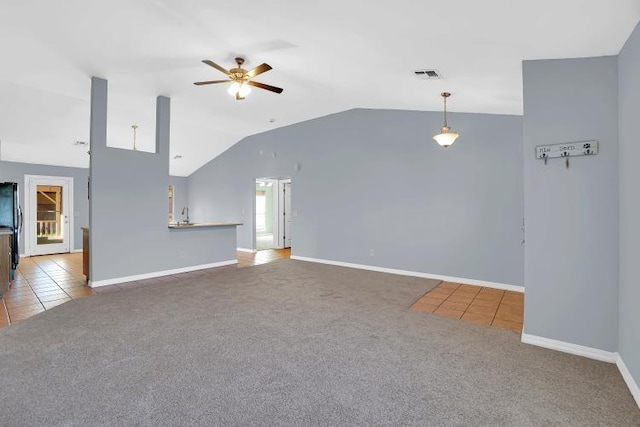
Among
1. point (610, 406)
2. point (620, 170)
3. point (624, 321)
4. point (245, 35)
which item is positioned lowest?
point (610, 406)

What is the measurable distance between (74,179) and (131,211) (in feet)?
15.3

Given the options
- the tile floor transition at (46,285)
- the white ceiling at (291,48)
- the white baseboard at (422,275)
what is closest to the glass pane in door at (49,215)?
the tile floor transition at (46,285)

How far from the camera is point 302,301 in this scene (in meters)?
3.99

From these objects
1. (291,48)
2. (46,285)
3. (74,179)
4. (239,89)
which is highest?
(291,48)

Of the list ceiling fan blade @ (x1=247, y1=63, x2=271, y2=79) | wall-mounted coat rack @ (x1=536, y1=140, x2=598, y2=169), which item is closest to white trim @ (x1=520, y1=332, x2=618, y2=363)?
wall-mounted coat rack @ (x1=536, y1=140, x2=598, y2=169)

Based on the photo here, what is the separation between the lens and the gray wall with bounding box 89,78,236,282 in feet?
15.0

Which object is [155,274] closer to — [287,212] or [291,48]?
[291,48]

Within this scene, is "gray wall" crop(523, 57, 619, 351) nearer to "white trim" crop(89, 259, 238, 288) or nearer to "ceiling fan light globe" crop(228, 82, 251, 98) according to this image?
"ceiling fan light globe" crop(228, 82, 251, 98)

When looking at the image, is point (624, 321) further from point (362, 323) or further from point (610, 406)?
point (362, 323)

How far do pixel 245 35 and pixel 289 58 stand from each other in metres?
0.63

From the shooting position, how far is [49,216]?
796 centimetres

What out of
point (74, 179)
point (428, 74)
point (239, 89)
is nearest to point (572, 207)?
point (428, 74)

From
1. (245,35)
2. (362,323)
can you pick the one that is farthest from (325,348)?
(245,35)

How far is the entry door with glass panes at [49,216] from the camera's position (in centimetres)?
760
